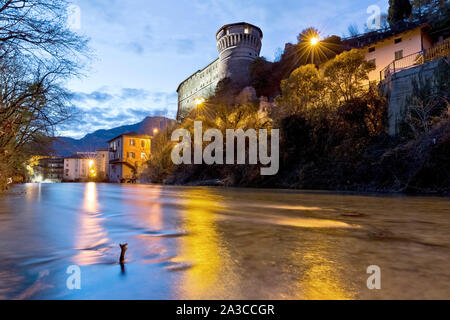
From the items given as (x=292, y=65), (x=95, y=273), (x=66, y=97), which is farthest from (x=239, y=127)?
(x=292, y=65)

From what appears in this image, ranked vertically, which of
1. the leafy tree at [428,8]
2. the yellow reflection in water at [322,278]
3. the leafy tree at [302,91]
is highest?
the leafy tree at [428,8]

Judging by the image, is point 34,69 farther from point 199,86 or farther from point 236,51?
point 199,86

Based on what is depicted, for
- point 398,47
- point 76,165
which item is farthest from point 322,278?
point 76,165

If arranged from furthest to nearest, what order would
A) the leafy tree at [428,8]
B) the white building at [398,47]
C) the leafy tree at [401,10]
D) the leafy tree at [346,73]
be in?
the leafy tree at [401,10]
the leafy tree at [428,8]
the white building at [398,47]
the leafy tree at [346,73]

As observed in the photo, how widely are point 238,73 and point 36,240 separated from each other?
5456 cm

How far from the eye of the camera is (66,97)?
10.5 m

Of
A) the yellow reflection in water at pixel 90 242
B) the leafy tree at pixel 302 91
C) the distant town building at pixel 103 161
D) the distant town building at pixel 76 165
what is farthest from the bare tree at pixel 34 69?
the distant town building at pixel 76 165

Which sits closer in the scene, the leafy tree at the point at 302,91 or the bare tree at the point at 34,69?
the bare tree at the point at 34,69

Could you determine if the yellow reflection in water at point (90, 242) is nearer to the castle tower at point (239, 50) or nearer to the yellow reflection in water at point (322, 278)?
the yellow reflection in water at point (322, 278)

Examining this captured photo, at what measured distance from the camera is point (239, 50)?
55.4m

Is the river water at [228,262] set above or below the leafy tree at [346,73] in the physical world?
below

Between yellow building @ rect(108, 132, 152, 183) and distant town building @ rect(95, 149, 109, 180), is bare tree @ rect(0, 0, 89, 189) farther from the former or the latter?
distant town building @ rect(95, 149, 109, 180)

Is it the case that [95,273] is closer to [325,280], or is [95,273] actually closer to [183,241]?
[183,241]

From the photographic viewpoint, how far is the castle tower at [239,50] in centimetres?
5447
